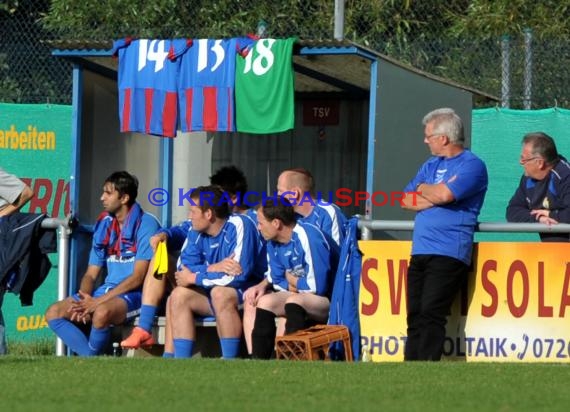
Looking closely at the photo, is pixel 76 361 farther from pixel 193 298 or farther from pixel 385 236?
pixel 385 236

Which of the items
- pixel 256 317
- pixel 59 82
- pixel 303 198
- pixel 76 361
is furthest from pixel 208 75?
pixel 59 82

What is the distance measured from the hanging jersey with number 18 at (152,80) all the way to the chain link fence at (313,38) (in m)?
2.81

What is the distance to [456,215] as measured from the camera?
10547 millimetres

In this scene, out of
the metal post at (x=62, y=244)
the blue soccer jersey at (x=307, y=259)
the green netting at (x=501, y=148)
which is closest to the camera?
the blue soccer jersey at (x=307, y=259)

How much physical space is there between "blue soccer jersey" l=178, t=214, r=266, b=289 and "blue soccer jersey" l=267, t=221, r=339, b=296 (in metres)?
0.30

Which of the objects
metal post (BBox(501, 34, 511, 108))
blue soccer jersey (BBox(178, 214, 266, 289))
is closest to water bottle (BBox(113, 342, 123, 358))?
blue soccer jersey (BBox(178, 214, 266, 289))

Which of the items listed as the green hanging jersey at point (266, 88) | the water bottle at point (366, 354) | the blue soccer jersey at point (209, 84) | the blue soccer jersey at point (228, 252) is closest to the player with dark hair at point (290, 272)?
the blue soccer jersey at point (228, 252)

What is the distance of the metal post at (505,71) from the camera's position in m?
13.7

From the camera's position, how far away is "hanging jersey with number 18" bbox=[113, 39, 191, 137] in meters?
12.3

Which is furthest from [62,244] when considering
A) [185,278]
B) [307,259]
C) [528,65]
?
Answer: [528,65]

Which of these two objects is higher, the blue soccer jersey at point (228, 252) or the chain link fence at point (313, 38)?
the chain link fence at point (313, 38)

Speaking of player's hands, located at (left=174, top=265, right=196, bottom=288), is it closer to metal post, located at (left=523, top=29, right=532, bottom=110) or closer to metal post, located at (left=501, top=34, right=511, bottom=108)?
metal post, located at (left=501, top=34, right=511, bottom=108)

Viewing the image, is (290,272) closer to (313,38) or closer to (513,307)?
(513,307)

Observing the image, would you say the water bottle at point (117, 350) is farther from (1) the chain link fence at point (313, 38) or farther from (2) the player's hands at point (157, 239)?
(1) the chain link fence at point (313, 38)
